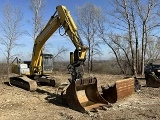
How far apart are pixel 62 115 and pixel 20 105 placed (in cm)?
192

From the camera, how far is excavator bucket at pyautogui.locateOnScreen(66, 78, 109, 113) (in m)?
8.97

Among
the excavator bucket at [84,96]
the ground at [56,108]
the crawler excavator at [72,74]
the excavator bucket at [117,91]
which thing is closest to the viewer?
the ground at [56,108]

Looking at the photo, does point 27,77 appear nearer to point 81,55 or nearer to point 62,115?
point 81,55

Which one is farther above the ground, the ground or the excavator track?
the excavator track

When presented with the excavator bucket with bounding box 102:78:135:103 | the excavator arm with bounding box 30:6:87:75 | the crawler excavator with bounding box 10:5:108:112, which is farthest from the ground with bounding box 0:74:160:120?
the excavator arm with bounding box 30:6:87:75

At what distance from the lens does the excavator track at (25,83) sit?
39.4 feet

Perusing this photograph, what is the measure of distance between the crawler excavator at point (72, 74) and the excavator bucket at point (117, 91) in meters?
0.63

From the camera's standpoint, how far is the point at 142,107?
915 cm

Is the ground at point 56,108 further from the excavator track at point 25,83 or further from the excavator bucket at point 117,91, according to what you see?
the excavator track at point 25,83

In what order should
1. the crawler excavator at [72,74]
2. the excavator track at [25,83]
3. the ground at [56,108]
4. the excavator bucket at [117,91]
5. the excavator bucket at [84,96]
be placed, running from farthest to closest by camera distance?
1. the excavator track at [25,83]
2. the excavator bucket at [117,91]
3. the crawler excavator at [72,74]
4. the excavator bucket at [84,96]
5. the ground at [56,108]

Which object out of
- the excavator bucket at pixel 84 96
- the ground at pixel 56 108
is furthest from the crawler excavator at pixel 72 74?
the ground at pixel 56 108

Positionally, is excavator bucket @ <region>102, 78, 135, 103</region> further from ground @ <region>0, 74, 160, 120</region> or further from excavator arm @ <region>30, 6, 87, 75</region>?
excavator arm @ <region>30, 6, 87, 75</region>

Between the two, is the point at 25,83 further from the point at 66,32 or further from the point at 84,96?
the point at 84,96

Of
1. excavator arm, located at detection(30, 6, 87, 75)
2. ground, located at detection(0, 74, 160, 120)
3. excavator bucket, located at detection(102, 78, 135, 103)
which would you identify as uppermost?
excavator arm, located at detection(30, 6, 87, 75)
